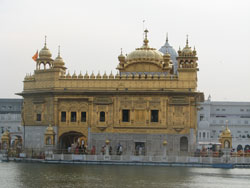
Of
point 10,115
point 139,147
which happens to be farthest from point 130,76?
point 10,115

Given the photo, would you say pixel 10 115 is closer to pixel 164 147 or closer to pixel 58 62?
pixel 58 62

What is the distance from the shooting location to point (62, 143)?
53.8m

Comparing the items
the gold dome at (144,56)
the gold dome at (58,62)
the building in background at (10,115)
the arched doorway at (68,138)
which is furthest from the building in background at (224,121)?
the gold dome at (58,62)

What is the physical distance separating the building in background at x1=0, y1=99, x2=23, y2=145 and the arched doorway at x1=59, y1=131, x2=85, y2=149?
47.1m

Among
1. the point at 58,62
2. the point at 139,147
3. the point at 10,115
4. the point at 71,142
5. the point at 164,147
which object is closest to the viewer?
the point at 164,147

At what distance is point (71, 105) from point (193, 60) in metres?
11.0

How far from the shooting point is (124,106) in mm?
51344

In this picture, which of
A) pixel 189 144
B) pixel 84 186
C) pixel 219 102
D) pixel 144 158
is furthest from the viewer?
Result: pixel 219 102

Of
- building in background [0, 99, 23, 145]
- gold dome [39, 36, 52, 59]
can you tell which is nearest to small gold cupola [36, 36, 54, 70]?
gold dome [39, 36, 52, 59]

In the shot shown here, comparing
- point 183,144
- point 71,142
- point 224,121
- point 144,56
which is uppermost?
point 144,56

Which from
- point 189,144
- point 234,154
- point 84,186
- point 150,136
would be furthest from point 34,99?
point 84,186

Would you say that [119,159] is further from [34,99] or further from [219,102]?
[219,102]

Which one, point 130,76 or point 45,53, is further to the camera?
point 45,53

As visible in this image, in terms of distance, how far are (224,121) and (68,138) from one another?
2783 inches
